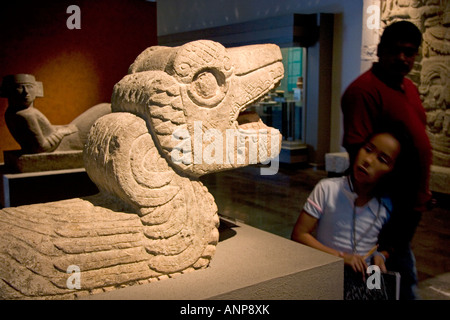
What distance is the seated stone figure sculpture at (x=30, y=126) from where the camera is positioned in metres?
4.87

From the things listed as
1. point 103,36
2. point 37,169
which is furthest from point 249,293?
point 103,36

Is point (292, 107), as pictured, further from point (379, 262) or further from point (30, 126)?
point (379, 262)

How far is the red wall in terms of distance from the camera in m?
6.15

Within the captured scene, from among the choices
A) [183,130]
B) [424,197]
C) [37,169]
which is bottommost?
[37,169]

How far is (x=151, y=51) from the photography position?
2.20 metres

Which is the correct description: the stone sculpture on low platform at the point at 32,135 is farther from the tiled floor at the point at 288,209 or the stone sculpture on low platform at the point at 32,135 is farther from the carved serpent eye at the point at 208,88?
the carved serpent eye at the point at 208,88

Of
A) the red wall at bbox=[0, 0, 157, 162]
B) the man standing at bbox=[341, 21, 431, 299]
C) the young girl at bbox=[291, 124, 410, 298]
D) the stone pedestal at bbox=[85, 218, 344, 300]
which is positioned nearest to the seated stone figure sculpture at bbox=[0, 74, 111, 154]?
the red wall at bbox=[0, 0, 157, 162]

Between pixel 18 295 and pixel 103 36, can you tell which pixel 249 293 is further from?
pixel 103 36

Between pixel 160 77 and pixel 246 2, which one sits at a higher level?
pixel 246 2

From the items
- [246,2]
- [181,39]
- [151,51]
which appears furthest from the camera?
[246,2]

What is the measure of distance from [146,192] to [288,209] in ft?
11.1

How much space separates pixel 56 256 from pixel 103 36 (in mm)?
5328

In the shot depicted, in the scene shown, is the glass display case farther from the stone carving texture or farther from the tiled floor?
the stone carving texture

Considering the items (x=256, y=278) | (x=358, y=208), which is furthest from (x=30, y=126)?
(x=358, y=208)
